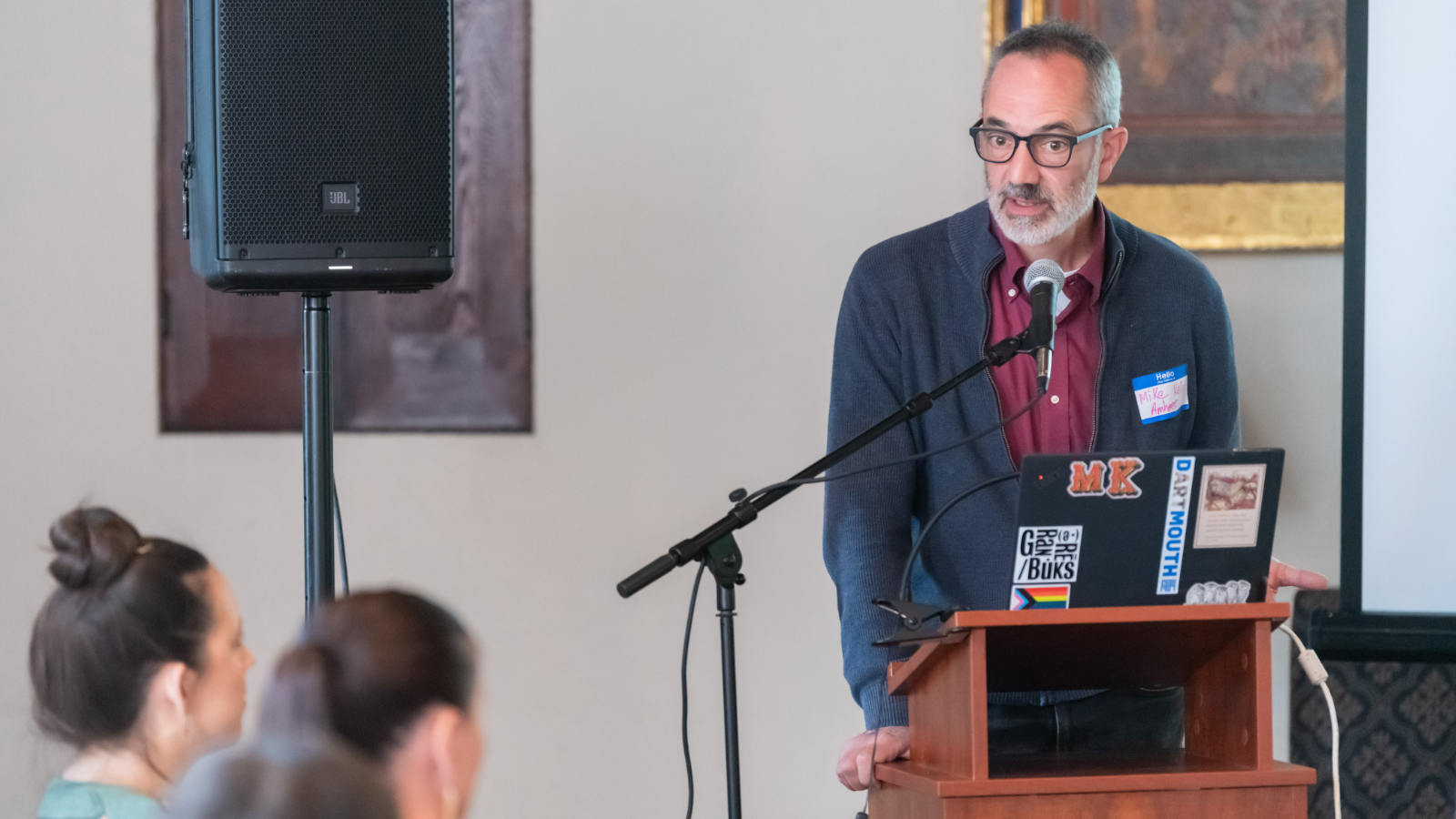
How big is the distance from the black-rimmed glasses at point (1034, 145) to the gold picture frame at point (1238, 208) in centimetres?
95

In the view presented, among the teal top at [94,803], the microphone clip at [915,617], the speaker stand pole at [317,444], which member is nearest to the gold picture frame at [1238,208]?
the speaker stand pole at [317,444]

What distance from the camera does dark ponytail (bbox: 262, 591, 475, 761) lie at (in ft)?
4.34

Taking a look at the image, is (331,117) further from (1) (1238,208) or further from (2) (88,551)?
(1) (1238,208)

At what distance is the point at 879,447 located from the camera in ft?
6.91

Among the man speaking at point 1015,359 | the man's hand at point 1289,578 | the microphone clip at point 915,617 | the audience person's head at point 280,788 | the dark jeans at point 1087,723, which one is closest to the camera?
the audience person's head at point 280,788

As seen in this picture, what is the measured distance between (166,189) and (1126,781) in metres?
2.36

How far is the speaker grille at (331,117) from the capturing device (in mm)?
2074

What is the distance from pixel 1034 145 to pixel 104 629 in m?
1.43

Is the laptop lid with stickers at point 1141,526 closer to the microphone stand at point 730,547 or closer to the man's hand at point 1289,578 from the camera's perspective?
the man's hand at point 1289,578

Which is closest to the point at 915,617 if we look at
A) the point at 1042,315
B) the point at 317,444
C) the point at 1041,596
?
the point at 1041,596

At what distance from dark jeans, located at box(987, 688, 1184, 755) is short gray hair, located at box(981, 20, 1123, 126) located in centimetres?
85

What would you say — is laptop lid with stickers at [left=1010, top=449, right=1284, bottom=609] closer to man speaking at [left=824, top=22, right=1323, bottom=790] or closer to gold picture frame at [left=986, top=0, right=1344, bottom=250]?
man speaking at [left=824, top=22, right=1323, bottom=790]

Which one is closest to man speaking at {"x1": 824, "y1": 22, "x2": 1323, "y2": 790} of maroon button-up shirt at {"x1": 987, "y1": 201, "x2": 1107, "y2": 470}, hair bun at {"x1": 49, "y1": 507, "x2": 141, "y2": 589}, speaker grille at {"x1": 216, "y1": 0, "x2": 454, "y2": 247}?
maroon button-up shirt at {"x1": 987, "y1": 201, "x2": 1107, "y2": 470}

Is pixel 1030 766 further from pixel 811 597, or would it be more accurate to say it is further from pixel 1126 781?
pixel 811 597
